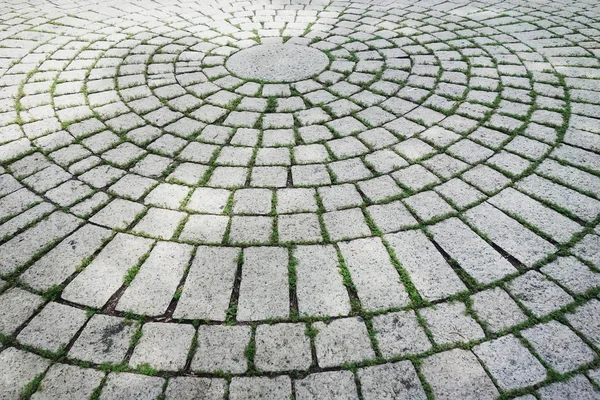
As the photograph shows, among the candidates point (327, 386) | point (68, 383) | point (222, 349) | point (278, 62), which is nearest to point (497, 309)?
point (327, 386)

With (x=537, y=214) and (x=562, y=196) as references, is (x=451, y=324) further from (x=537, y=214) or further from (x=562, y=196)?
(x=562, y=196)

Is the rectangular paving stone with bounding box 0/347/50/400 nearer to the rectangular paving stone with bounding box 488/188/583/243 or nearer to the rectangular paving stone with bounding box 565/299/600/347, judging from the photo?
the rectangular paving stone with bounding box 565/299/600/347

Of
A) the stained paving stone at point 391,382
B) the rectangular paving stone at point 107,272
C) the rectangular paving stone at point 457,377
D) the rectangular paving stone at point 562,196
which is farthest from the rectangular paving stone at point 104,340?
the rectangular paving stone at point 562,196

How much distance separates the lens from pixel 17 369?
5.98 feet

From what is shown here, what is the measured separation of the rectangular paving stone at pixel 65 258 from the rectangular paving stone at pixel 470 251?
197 cm

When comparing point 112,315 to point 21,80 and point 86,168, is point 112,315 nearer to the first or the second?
point 86,168

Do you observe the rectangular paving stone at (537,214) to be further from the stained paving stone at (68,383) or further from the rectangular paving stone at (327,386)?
the stained paving stone at (68,383)

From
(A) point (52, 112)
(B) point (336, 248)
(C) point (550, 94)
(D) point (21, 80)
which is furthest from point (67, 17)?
(C) point (550, 94)

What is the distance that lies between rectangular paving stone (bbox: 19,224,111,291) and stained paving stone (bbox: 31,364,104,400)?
537 millimetres

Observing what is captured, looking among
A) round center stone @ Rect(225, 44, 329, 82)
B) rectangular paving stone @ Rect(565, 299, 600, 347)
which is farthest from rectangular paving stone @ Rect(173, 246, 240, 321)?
round center stone @ Rect(225, 44, 329, 82)

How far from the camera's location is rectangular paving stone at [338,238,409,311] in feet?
6.82

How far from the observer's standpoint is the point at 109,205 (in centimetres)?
266

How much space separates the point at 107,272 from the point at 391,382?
1.55 m

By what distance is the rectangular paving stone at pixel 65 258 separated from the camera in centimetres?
221
